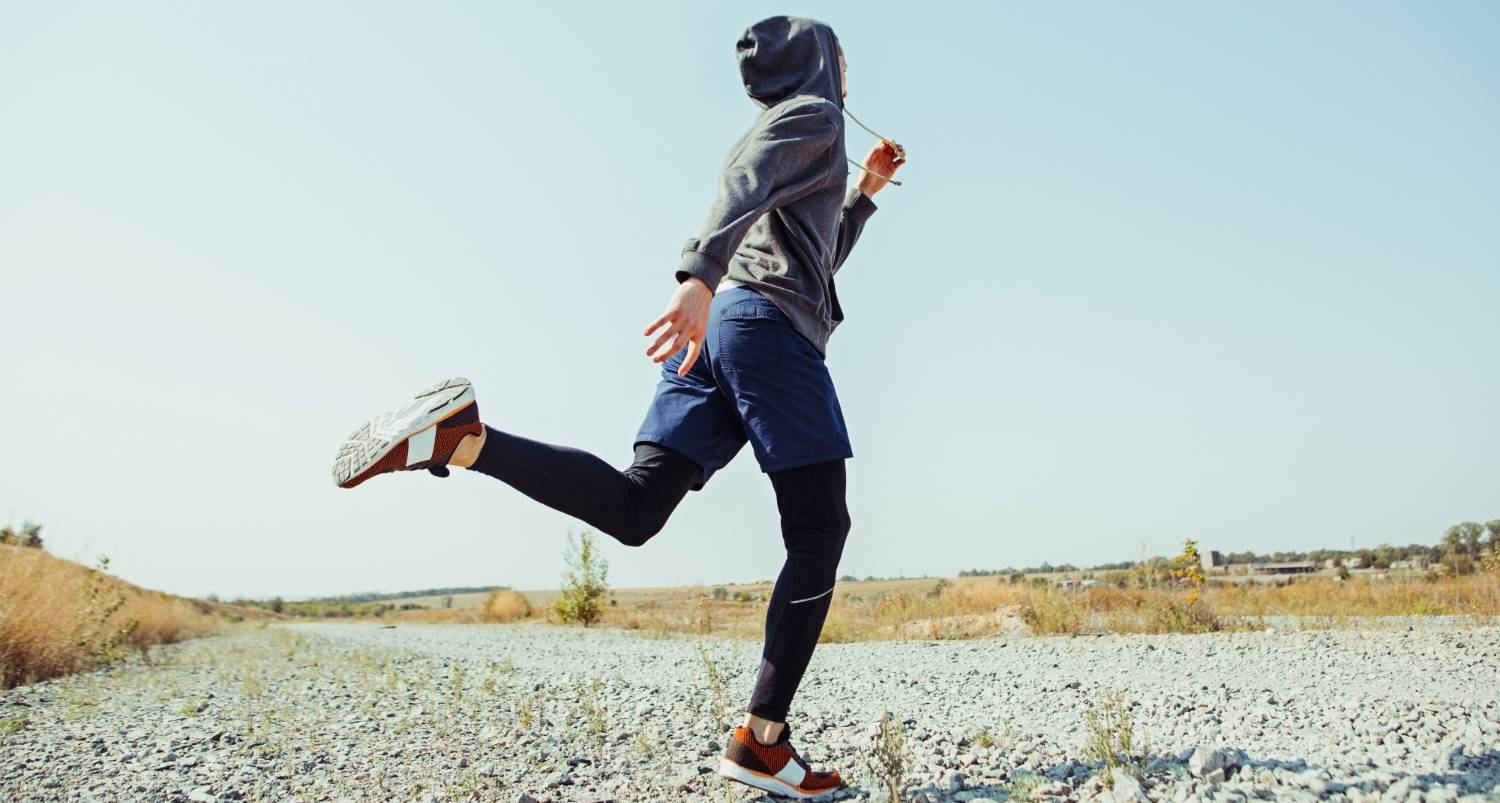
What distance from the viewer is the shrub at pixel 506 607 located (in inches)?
776

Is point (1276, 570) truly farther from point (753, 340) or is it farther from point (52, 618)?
point (52, 618)

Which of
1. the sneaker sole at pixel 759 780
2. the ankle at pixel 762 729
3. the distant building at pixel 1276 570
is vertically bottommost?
the sneaker sole at pixel 759 780

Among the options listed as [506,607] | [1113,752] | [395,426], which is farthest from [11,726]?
[506,607]

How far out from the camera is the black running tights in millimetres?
2555

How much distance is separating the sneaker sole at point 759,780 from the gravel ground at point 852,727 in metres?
0.11

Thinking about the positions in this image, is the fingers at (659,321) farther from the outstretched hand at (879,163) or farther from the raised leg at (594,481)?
the outstretched hand at (879,163)

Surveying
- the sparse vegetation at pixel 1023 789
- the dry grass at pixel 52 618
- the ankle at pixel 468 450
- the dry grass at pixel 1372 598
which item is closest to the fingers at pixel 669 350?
the ankle at pixel 468 450

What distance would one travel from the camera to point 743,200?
8.25 ft

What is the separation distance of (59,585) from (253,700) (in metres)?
4.57

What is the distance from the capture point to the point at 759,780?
2.54 meters

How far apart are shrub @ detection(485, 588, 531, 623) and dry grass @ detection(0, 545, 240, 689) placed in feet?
31.3

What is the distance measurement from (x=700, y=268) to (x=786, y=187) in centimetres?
42

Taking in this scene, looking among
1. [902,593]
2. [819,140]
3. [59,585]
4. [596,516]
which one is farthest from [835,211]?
[902,593]

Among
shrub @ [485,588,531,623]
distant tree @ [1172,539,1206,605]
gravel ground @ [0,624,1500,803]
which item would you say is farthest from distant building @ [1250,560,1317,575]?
shrub @ [485,588,531,623]
